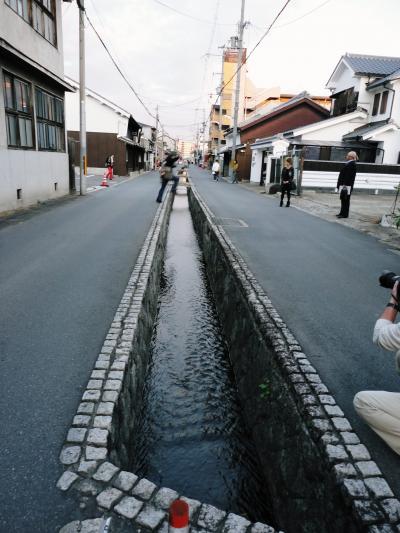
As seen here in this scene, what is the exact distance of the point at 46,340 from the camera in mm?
4367

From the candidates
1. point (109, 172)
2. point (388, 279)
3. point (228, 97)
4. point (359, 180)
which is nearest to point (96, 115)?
point (109, 172)

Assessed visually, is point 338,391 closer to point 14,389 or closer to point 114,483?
point 114,483

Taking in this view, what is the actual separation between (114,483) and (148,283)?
4151mm

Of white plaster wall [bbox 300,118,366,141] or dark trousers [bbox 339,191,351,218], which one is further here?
white plaster wall [bbox 300,118,366,141]

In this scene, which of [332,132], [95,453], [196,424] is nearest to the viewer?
[95,453]

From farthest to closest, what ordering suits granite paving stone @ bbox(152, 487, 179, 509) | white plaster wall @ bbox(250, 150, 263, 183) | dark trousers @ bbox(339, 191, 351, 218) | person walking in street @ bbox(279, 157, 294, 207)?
white plaster wall @ bbox(250, 150, 263, 183), person walking in street @ bbox(279, 157, 294, 207), dark trousers @ bbox(339, 191, 351, 218), granite paving stone @ bbox(152, 487, 179, 509)

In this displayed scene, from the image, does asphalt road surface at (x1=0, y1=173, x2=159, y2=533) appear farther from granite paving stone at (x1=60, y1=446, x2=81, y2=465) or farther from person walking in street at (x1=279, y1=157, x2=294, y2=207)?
person walking in street at (x1=279, y1=157, x2=294, y2=207)

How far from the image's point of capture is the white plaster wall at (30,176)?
1221 centimetres

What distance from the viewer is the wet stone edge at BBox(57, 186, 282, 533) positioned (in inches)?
88.0

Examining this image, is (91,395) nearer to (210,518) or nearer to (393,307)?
(210,518)

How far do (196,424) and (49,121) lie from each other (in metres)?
15.5

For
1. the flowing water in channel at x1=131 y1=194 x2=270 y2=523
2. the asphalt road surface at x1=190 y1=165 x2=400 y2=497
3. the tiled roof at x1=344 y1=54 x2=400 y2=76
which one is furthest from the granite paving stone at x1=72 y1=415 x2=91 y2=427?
the tiled roof at x1=344 y1=54 x2=400 y2=76

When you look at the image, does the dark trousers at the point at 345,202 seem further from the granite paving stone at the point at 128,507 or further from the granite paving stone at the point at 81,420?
the granite paving stone at the point at 128,507

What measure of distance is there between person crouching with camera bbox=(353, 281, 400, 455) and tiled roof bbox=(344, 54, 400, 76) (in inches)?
1279
